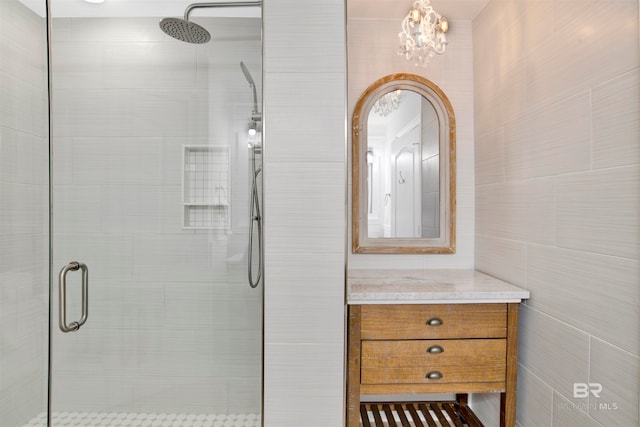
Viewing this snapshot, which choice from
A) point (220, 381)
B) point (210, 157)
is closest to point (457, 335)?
point (220, 381)

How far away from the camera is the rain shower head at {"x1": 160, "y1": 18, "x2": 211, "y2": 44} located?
48.7 inches

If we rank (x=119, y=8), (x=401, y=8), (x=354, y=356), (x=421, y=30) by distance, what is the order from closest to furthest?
(x=119, y=8) < (x=354, y=356) < (x=421, y=30) < (x=401, y=8)

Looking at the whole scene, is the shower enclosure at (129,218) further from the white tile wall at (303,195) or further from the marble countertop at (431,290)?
the marble countertop at (431,290)

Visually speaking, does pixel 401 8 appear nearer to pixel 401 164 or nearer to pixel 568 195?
pixel 401 164

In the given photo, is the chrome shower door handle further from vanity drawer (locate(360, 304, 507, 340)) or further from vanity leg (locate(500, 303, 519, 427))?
vanity leg (locate(500, 303, 519, 427))

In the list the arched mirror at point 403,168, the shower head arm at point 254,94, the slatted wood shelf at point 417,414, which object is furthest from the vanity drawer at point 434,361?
the shower head arm at point 254,94

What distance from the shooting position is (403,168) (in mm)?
1954

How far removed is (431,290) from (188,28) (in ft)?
4.30

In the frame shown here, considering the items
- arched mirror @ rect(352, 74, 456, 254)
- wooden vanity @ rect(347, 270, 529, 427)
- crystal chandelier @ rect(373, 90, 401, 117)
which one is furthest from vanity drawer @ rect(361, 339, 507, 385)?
crystal chandelier @ rect(373, 90, 401, 117)

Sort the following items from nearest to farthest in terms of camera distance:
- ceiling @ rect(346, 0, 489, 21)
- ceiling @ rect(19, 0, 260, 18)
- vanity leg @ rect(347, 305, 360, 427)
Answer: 1. ceiling @ rect(19, 0, 260, 18)
2. vanity leg @ rect(347, 305, 360, 427)
3. ceiling @ rect(346, 0, 489, 21)

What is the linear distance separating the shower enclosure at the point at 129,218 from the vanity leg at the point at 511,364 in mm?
1010

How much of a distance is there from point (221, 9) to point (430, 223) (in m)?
1.41

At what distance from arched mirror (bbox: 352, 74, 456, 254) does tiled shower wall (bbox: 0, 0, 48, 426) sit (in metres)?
1.33

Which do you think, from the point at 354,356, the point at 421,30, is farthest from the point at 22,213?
the point at 421,30
